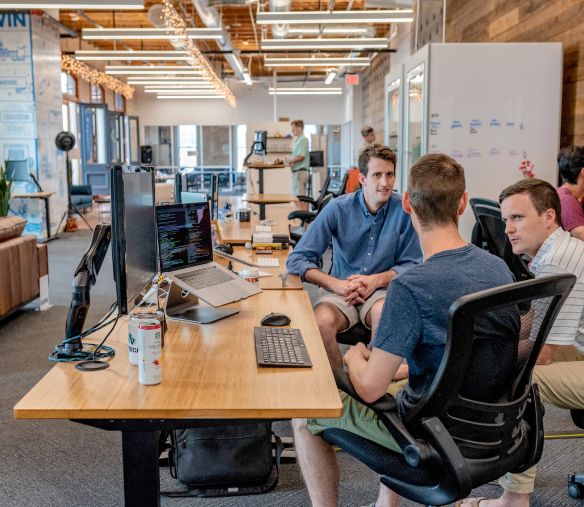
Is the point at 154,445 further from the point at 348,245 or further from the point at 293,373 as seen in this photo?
the point at 348,245

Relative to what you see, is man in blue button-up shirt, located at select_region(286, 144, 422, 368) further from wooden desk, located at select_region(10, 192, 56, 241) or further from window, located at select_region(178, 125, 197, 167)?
window, located at select_region(178, 125, 197, 167)

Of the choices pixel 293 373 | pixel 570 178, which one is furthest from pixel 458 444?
pixel 570 178

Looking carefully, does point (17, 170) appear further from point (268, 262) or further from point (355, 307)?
point (355, 307)

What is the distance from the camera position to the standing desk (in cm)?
160

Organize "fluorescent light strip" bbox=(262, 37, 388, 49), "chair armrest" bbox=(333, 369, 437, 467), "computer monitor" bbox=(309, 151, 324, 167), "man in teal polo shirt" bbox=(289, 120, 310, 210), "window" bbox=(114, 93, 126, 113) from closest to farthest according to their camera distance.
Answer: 1. "chair armrest" bbox=(333, 369, 437, 467)
2. "fluorescent light strip" bbox=(262, 37, 388, 49)
3. "man in teal polo shirt" bbox=(289, 120, 310, 210)
4. "computer monitor" bbox=(309, 151, 324, 167)
5. "window" bbox=(114, 93, 126, 113)

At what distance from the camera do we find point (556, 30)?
216 inches

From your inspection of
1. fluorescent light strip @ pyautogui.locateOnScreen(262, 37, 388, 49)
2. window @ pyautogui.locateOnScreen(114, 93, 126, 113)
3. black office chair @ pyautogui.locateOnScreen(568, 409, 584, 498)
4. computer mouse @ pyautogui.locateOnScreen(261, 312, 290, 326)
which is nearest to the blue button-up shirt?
computer mouse @ pyautogui.locateOnScreen(261, 312, 290, 326)

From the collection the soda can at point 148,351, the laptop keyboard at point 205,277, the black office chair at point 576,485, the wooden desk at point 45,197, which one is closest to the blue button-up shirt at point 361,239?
the laptop keyboard at point 205,277

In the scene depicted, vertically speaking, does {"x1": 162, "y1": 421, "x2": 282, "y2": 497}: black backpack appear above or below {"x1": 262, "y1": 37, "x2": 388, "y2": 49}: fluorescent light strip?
below

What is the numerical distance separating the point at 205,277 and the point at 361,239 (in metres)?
0.96

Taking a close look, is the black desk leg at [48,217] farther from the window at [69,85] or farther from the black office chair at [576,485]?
the black office chair at [576,485]

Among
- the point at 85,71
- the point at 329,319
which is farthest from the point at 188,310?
the point at 85,71

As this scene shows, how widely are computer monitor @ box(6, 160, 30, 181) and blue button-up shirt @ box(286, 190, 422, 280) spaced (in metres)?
7.51

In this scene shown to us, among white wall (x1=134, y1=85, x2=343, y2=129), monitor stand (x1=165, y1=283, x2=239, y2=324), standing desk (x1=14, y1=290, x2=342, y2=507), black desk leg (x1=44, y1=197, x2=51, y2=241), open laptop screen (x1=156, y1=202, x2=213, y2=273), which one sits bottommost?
black desk leg (x1=44, y1=197, x2=51, y2=241)
